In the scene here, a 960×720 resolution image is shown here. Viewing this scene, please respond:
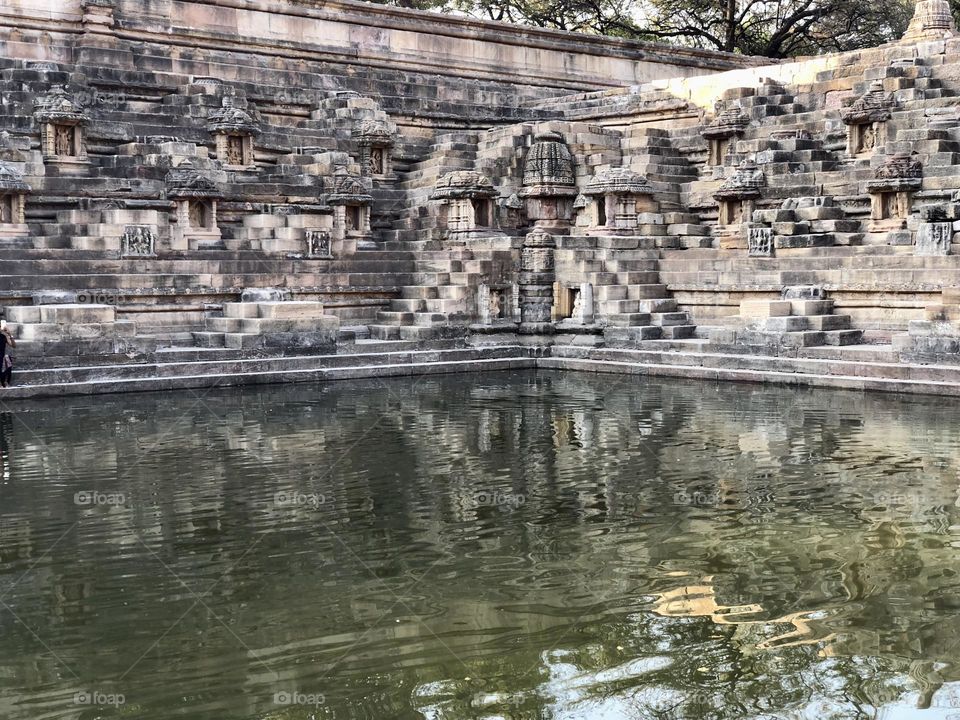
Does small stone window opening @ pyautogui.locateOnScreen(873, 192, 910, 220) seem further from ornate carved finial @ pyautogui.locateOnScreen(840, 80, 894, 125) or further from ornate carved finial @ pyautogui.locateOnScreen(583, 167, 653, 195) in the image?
ornate carved finial @ pyautogui.locateOnScreen(583, 167, 653, 195)

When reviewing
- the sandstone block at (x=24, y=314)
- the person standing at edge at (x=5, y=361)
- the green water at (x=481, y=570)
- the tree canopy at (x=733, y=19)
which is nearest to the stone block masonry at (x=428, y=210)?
the sandstone block at (x=24, y=314)

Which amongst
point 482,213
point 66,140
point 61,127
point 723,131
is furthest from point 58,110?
point 723,131

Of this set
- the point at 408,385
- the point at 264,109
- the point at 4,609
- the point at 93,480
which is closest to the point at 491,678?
the point at 4,609

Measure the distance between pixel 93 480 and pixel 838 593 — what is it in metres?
5.63

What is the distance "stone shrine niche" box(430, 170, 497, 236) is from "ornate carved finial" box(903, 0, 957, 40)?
924 centimetres

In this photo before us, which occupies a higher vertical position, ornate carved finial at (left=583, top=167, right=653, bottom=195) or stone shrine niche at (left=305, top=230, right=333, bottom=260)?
ornate carved finial at (left=583, top=167, right=653, bottom=195)

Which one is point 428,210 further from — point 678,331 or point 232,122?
point 678,331

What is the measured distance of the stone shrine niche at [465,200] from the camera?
19.8 m

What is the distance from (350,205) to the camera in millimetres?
19875

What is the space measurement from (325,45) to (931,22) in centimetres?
1204

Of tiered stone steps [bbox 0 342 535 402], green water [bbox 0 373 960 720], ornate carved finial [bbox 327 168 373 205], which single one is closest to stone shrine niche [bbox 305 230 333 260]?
ornate carved finial [bbox 327 168 373 205]

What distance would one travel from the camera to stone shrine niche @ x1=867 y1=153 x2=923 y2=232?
18.2m

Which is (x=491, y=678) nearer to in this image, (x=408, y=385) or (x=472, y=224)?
(x=408, y=385)

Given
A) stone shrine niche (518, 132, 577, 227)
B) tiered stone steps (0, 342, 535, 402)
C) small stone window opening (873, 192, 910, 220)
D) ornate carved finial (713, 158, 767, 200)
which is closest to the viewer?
tiered stone steps (0, 342, 535, 402)
